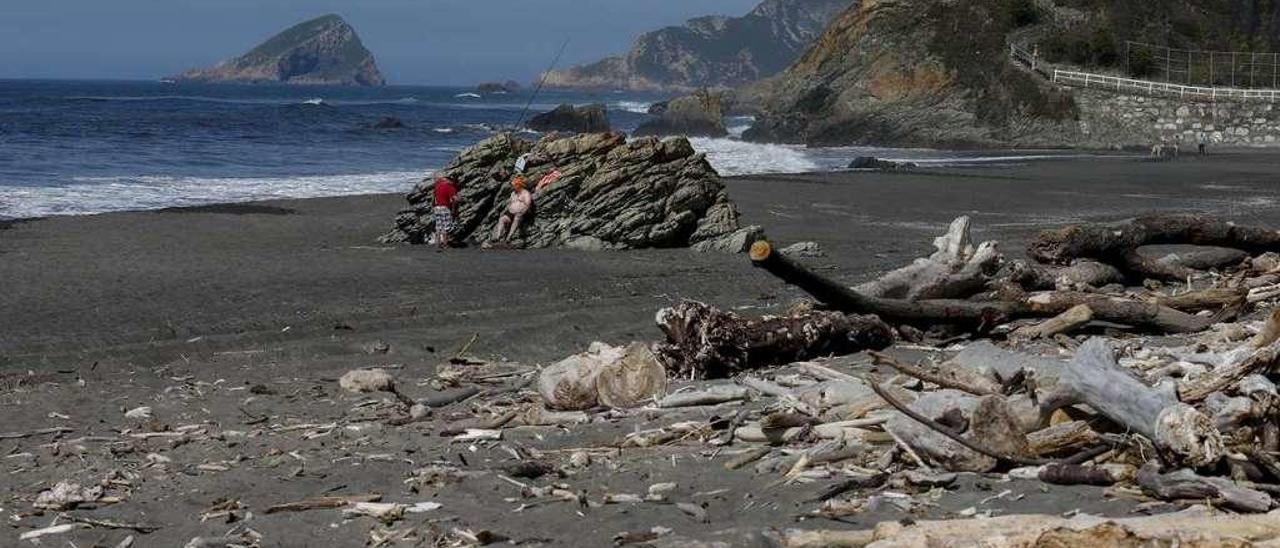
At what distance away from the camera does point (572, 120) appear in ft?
238

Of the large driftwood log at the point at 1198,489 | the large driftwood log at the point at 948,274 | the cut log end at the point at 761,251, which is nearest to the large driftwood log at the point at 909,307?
the large driftwood log at the point at 948,274

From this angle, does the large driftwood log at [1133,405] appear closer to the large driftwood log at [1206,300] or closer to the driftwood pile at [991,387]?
the driftwood pile at [991,387]

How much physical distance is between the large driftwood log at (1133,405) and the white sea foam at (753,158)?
29.5 m

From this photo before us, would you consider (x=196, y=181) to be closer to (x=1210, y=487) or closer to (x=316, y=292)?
(x=316, y=292)

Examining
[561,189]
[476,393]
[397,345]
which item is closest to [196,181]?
[561,189]

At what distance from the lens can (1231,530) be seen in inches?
203

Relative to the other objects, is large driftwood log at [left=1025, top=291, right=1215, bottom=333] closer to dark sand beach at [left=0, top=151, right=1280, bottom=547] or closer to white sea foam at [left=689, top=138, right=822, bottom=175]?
dark sand beach at [left=0, top=151, right=1280, bottom=547]

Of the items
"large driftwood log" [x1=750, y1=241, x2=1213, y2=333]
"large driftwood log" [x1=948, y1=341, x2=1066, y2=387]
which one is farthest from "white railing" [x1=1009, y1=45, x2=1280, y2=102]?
"large driftwood log" [x1=948, y1=341, x2=1066, y2=387]

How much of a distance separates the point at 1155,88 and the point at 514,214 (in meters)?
40.6

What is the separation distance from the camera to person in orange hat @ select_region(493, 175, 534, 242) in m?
18.2

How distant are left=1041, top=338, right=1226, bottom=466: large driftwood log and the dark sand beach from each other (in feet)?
1.09

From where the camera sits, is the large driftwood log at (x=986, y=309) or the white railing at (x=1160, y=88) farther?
the white railing at (x=1160, y=88)

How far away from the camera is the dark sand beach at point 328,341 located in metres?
6.55

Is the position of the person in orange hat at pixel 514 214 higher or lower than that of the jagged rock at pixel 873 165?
higher
